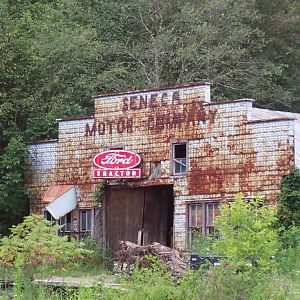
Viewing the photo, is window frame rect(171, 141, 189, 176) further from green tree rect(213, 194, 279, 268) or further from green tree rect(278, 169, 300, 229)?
green tree rect(213, 194, 279, 268)

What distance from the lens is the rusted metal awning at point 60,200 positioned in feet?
95.0

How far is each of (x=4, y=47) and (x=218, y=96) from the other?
34.3ft

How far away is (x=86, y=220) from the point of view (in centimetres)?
2936

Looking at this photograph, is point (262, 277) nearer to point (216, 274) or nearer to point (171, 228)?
point (216, 274)

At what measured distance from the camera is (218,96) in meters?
37.8

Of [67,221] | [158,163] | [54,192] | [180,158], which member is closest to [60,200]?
[54,192]

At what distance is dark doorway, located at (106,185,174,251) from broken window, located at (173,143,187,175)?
0.93 meters

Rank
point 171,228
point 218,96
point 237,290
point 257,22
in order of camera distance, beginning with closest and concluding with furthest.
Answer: point 237,290
point 171,228
point 218,96
point 257,22

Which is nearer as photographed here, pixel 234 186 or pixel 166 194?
pixel 234 186

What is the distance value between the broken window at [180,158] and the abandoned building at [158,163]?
1.2 inches

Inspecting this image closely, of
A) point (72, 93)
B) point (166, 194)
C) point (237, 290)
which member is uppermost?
point (72, 93)

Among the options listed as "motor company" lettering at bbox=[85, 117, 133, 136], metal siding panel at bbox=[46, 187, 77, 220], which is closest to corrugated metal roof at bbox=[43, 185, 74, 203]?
metal siding panel at bbox=[46, 187, 77, 220]

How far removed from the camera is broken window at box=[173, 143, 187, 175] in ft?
89.6

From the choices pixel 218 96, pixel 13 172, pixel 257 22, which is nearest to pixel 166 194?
pixel 13 172
